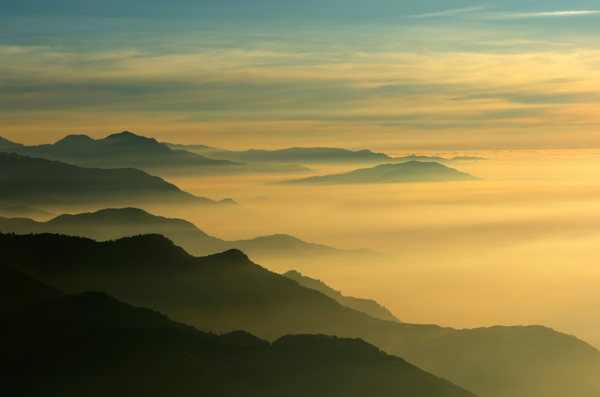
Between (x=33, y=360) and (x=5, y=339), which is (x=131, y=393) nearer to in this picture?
(x=33, y=360)

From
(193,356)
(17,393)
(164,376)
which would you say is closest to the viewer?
(17,393)

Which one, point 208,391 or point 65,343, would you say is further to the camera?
point 65,343

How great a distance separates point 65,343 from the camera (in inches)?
7682

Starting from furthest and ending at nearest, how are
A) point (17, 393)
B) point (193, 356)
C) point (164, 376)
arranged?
point (193, 356) < point (164, 376) < point (17, 393)

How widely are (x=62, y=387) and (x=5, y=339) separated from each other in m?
33.1

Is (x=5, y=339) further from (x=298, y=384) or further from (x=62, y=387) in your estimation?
(x=298, y=384)

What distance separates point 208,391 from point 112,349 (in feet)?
113

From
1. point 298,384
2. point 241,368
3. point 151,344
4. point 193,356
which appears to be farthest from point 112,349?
point 298,384

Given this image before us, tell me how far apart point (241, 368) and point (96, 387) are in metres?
41.8

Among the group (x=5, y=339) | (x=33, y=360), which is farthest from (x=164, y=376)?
(x=5, y=339)

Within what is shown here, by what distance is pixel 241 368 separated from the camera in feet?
641

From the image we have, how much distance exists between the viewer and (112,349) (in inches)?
7667

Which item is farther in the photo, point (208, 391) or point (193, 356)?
point (193, 356)

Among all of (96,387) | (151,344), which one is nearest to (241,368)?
(151,344)
